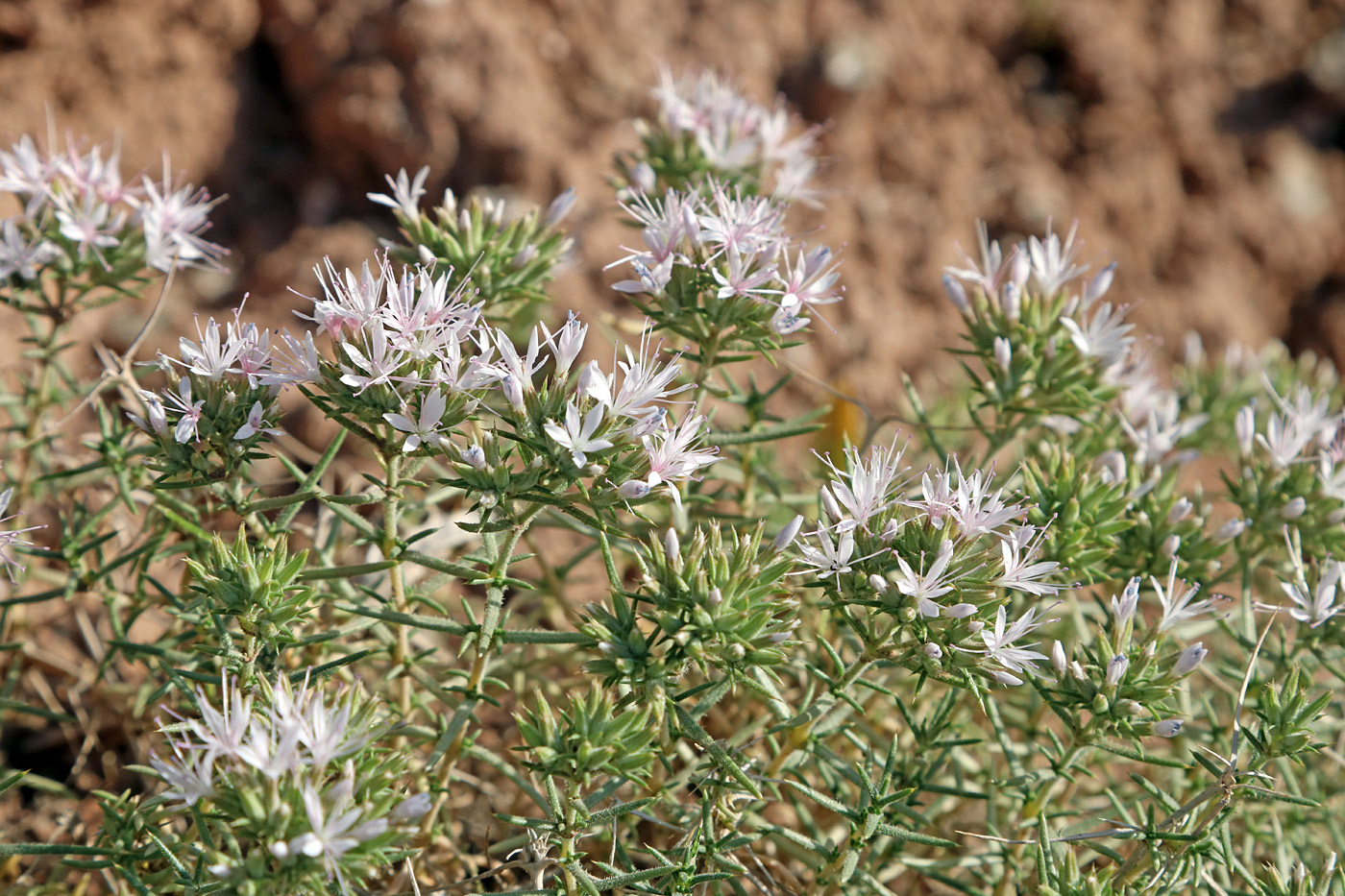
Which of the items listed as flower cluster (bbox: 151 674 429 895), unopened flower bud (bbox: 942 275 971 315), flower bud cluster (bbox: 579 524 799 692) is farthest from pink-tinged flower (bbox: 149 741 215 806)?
unopened flower bud (bbox: 942 275 971 315)

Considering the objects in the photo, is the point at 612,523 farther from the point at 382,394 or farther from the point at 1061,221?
the point at 1061,221

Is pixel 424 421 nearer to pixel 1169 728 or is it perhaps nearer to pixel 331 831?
pixel 331 831

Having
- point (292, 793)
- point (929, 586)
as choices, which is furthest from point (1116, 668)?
point (292, 793)

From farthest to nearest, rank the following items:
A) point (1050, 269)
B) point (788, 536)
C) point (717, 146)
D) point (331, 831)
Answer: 1. point (717, 146)
2. point (1050, 269)
3. point (788, 536)
4. point (331, 831)

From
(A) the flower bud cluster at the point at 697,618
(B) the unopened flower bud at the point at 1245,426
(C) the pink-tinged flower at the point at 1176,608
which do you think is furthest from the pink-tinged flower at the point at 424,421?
(B) the unopened flower bud at the point at 1245,426

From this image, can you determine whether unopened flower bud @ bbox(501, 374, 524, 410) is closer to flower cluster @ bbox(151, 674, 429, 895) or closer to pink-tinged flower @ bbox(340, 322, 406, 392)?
pink-tinged flower @ bbox(340, 322, 406, 392)

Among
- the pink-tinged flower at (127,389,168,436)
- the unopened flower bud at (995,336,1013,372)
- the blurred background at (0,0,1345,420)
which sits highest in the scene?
the blurred background at (0,0,1345,420)
